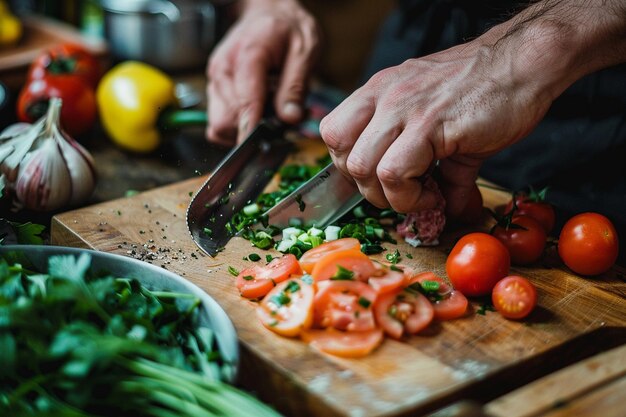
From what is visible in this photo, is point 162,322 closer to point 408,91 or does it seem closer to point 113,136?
point 408,91

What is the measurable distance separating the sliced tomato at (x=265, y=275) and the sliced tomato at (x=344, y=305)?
0.44ft

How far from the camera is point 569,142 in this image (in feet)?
6.84

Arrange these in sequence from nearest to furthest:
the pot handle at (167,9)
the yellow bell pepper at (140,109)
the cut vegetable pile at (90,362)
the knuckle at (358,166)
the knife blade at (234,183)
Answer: the cut vegetable pile at (90,362) → the knuckle at (358,166) → the knife blade at (234,183) → the yellow bell pepper at (140,109) → the pot handle at (167,9)

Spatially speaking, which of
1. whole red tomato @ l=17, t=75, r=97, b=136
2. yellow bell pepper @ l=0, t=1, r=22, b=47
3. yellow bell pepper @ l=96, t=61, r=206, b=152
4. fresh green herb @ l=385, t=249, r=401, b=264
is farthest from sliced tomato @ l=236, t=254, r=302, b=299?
yellow bell pepper @ l=0, t=1, r=22, b=47

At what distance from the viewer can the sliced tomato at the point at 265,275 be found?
1.49 metres

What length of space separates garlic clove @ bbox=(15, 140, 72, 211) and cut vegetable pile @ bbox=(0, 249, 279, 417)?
635mm

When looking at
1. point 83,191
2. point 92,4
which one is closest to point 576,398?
point 83,191

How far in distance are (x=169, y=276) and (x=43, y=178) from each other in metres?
0.67

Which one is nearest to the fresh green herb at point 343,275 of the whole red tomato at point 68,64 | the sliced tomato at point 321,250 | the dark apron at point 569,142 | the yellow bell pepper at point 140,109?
the sliced tomato at point 321,250

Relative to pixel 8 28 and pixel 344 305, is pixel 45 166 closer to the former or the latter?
pixel 344 305

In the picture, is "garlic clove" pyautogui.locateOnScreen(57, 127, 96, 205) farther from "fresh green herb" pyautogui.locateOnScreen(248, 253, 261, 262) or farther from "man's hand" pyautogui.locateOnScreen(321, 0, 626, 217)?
"man's hand" pyautogui.locateOnScreen(321, 0, 626, 217)

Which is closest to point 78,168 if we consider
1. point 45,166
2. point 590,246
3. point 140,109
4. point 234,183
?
point 45,166

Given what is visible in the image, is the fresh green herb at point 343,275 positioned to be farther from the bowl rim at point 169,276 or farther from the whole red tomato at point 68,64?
the whole red tomato at point 68,64

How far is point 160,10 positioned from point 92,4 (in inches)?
25.0
